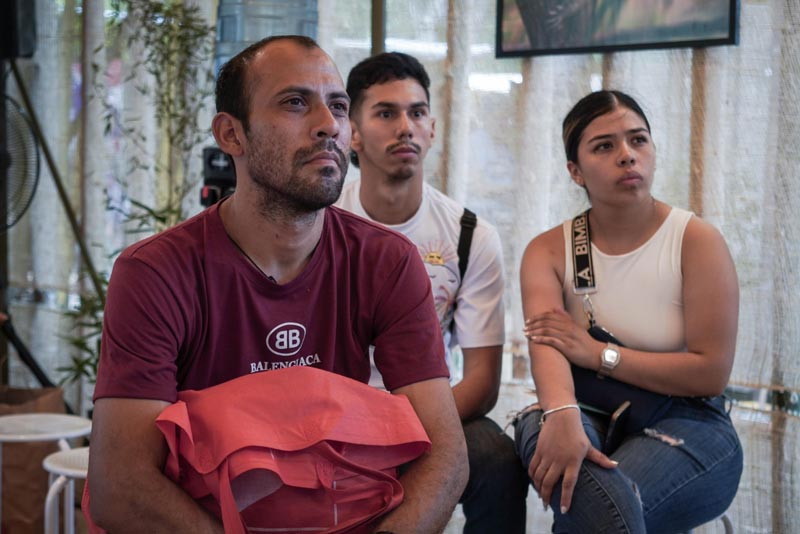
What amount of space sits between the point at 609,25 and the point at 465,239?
2.35 ft

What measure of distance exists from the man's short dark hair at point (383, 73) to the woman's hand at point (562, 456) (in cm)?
94

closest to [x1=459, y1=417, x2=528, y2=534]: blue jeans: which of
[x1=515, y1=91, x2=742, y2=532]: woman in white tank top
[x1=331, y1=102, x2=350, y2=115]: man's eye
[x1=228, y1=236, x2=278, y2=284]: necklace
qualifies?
[x1=515, y1=91, x2=742, y2=532]: woman in white tank top

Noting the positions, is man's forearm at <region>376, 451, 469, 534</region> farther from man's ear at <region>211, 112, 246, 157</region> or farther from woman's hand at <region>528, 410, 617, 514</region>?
man's ear at <region>211, 112, 246, 157</region>

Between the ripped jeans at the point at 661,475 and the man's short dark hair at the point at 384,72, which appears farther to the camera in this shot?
the man's short dark hair at the point at 384,72

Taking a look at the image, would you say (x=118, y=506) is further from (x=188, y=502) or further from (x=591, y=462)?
(x=591, y=462)

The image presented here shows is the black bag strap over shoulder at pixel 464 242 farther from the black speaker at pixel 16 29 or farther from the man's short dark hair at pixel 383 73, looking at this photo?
the black speaker at pixel 16 29

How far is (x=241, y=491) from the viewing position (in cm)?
136

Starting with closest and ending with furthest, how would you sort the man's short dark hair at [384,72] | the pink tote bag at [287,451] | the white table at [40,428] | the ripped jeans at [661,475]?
the pink tote bag at [287,451]
the ripped jeans at [661,475]
the man's short dark hair at [384,72]
the white table at [40,428]

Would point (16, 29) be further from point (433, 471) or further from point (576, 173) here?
point (433, 471)

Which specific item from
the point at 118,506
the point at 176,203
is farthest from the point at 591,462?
the point at 176,203

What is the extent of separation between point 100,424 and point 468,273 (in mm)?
1068

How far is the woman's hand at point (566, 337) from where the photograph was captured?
1.97 m

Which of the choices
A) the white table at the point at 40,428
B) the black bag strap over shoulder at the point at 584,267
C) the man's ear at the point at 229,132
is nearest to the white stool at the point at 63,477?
the white table at the point at 40,428

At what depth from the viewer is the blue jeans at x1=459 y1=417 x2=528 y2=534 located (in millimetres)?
2012
